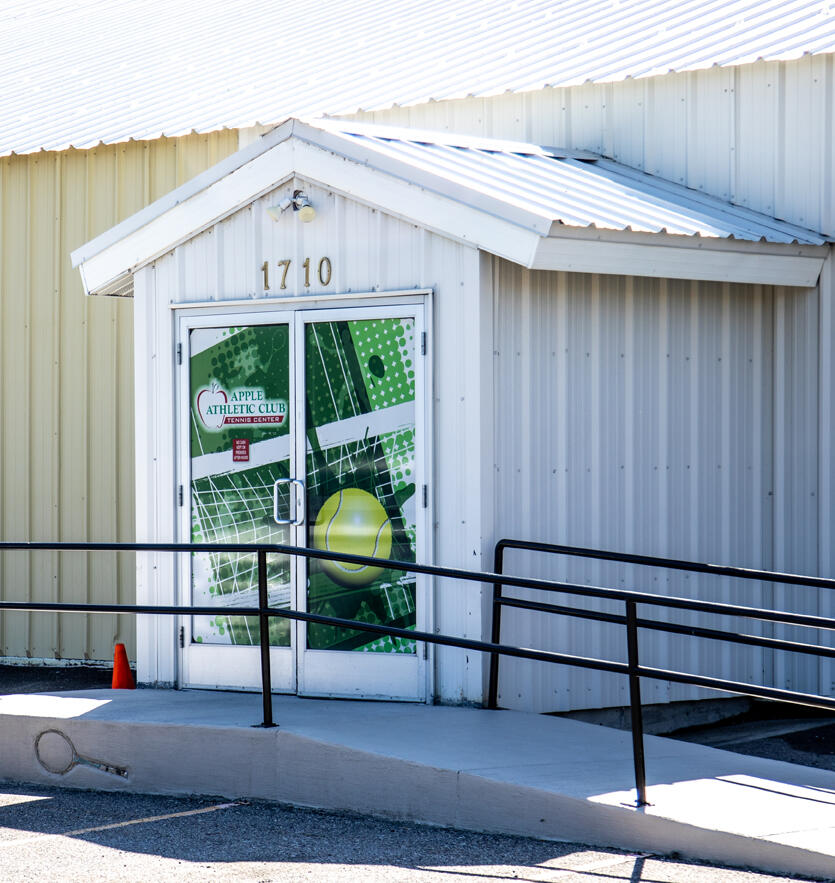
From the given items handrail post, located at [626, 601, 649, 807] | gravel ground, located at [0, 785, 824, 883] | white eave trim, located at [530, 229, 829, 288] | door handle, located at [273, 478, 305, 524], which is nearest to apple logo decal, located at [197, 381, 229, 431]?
door handle, located at [273, 478, 305, 524]

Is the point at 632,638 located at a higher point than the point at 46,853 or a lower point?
higher

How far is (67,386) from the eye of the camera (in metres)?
11.7

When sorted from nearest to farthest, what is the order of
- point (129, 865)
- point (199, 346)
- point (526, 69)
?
point (129, 865)
point (199, 346)
point (526, 69)

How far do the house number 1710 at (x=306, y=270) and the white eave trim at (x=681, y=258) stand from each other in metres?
1.44

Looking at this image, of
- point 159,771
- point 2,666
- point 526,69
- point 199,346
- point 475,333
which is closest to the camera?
point 159,771

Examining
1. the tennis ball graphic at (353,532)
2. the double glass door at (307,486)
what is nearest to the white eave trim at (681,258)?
the double glass door at (307,486)

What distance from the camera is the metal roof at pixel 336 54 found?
10055 millimetres

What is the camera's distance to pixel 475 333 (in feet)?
25.6

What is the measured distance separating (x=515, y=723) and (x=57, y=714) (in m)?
2.47

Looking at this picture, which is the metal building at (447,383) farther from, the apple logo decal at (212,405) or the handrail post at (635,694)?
the handrail post at (635,694)

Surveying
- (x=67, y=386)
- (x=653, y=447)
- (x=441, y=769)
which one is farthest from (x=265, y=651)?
(x=67, y=386)

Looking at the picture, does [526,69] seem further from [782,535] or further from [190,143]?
[782,535]

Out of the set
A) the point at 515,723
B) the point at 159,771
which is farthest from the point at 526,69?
the point at 159,771

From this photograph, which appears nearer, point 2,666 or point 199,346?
point 199,346
